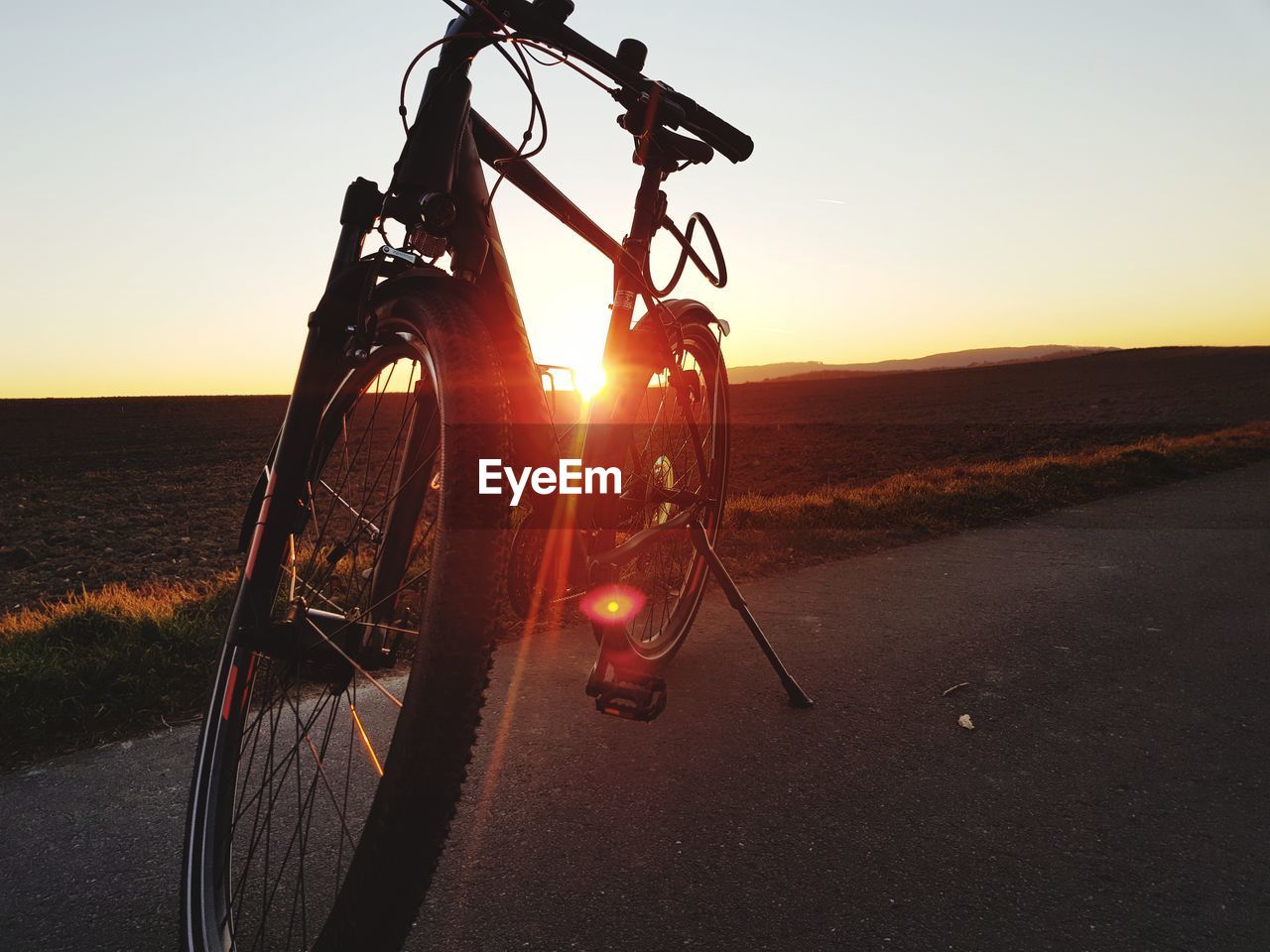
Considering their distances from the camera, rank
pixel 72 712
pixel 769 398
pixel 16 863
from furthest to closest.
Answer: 1. pixel 769 398
2. pixel 72 712
3. pixel 16 863

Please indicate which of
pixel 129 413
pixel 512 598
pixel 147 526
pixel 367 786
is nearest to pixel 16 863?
pixel 367 786

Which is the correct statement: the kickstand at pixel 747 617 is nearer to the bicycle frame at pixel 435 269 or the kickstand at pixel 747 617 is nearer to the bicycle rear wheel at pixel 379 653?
the bicycle rear wheel at pixel 379 653

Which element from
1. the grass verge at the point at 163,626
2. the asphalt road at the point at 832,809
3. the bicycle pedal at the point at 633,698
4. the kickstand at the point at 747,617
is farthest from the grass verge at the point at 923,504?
the bicycle pedal at the point at 633,698

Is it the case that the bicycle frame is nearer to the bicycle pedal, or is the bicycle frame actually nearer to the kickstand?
the bicycle pedal

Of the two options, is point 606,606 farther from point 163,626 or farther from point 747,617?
point 163,626

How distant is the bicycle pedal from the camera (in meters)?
2.34

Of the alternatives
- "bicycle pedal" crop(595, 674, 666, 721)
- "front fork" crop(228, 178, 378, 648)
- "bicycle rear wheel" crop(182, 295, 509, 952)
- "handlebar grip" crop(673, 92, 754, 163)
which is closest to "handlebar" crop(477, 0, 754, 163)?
"handlebar grip" crop(673, 92, 754, 163)

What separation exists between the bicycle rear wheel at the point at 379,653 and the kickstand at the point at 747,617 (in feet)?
4.34

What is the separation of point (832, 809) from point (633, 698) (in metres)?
0.63

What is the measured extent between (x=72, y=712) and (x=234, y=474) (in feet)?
64.0

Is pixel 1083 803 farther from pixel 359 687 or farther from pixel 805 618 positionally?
pixel 359 687

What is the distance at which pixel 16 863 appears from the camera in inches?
79.5

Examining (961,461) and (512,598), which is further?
(961,461)

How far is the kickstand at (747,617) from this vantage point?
115 inches
